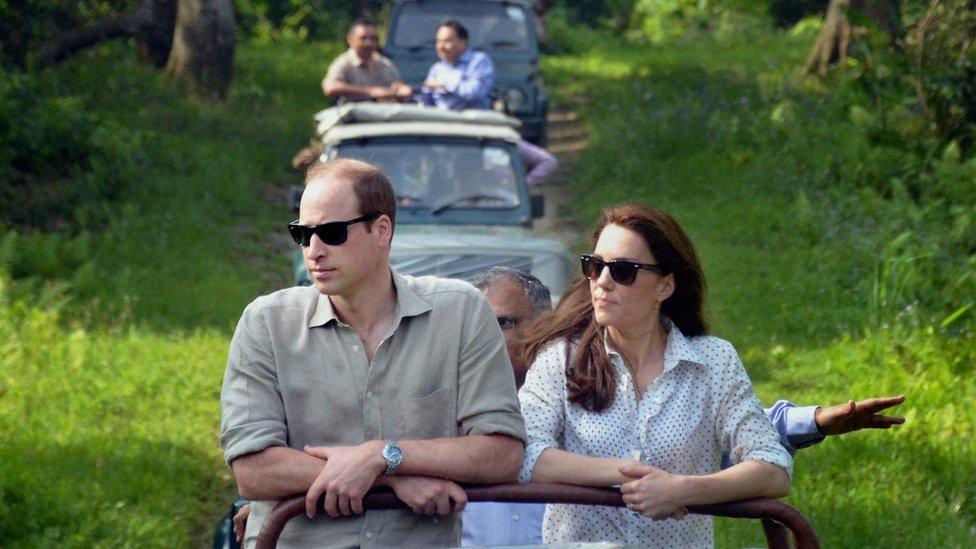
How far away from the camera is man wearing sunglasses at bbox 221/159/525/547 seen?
3336 mm

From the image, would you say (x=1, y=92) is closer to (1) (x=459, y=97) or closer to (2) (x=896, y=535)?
(1) (x=459, y=97)

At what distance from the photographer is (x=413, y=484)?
10.9 ft

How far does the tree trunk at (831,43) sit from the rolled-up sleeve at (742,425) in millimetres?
14416

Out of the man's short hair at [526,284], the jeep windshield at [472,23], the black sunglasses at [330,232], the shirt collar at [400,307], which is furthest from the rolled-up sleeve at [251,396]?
the jeep windshield at [472,23]

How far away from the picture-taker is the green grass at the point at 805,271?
6.30 m

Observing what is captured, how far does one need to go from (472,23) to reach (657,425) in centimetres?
1208

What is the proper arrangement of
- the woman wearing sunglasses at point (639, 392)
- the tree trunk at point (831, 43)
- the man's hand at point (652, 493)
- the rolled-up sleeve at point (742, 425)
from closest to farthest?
1. the man's hand at point (652, 493)
2. the rolled-up sleeve at point (742, 425)
3. the woman wearing sunglasses at point (639, 392)
4. the tree trunk at point (831, 43)

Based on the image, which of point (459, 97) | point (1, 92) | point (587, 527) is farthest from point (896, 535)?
point (1, 92)

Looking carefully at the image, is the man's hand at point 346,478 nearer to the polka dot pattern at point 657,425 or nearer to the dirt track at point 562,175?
the polka dot pattern at point 657,425

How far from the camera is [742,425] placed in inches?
144

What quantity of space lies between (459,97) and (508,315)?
7291 millimetres

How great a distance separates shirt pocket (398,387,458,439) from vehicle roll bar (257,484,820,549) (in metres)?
0.16

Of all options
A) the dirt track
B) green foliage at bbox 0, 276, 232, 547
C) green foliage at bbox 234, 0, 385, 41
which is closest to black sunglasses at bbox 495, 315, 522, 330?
green foliage at bbox 0, 276, 232, 547

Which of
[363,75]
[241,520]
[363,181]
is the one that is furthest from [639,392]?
[363,75]
